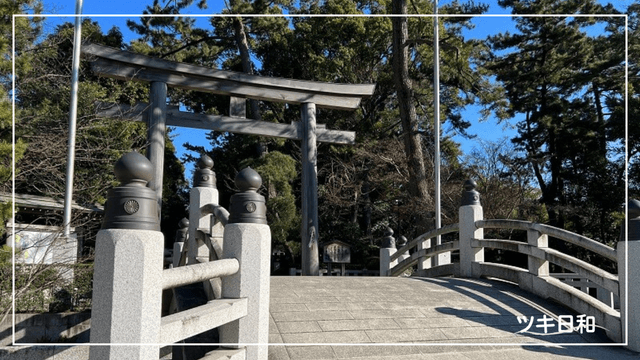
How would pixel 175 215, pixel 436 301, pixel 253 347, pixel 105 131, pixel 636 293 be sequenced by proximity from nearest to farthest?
pixel 253 347
pixel 636 293
pixel 436 301
pixel 105 131
pixel 175 215

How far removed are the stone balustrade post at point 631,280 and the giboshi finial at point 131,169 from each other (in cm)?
480

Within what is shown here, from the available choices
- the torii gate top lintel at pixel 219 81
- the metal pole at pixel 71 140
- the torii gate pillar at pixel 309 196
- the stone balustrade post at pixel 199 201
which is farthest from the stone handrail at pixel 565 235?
the metal pole at pixel 71 140

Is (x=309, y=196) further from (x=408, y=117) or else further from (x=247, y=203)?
(x=247, y=203)

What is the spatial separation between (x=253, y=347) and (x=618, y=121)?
1867cm

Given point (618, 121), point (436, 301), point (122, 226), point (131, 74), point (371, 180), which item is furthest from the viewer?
point (618, 121)

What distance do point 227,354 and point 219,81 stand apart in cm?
835

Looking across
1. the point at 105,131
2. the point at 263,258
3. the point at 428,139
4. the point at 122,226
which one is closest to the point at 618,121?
the point at 428,139

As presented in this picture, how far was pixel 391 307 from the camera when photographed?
561 cm

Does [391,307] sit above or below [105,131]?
below

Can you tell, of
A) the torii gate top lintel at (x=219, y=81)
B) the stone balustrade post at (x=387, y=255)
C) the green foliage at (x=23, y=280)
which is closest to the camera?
the green foliage at (x=23, y=280)

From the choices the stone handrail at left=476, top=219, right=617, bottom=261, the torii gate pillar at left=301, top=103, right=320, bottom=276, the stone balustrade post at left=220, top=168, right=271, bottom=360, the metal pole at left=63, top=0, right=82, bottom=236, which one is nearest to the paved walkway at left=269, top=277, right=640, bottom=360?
the stone balustrade post at left=220, top=168, right=271, bottom=360

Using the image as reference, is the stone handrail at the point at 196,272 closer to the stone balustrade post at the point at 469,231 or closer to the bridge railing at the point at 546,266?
the bridge railing at the point at 546,266

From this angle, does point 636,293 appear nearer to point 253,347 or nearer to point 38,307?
point 253,347

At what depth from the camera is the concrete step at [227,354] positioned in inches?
132
